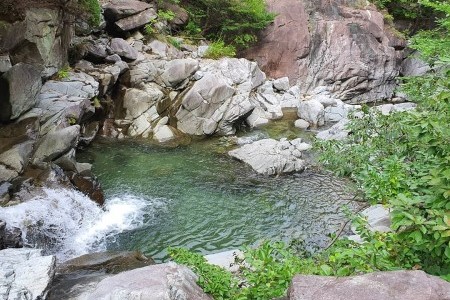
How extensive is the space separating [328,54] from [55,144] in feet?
59.0

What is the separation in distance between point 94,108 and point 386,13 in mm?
21433

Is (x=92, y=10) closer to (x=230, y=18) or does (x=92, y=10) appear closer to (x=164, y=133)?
(x=164, y=133)

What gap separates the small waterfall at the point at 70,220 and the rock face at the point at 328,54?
16.1 metres

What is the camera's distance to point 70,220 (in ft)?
30.8

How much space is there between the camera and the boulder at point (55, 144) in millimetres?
10771

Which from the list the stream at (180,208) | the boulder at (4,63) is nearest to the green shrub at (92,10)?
the boulder at (4,63)

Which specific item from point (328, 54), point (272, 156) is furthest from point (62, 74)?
point (328, 54)

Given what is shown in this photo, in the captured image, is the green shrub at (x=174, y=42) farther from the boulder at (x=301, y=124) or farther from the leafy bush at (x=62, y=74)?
the boulder at (x=301, y=124)

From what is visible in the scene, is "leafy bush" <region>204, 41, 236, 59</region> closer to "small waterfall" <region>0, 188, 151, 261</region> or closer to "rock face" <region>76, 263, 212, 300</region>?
"small waterfall" <region>0, 188, 151, 261</region>

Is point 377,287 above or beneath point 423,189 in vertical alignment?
beneath

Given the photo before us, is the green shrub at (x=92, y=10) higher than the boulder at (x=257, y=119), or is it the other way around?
the green shrub at (x=92, y=10)

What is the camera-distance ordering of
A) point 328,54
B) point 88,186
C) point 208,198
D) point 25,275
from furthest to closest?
point 328,54, point 208,198, point 88,186, point 25,275

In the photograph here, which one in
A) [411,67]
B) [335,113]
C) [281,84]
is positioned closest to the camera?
[335,113]

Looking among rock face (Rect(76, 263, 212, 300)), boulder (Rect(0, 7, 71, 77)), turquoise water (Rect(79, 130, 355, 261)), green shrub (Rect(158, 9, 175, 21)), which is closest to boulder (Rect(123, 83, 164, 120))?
turquoise water (Rect(79, 130, 355, 261))
